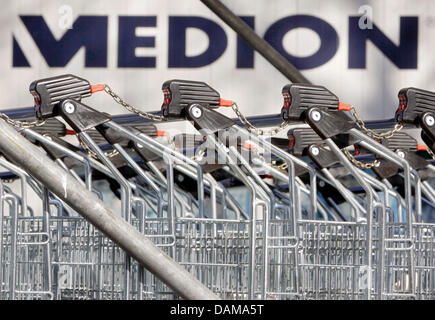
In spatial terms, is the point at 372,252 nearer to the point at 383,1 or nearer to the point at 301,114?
the point at 301,114

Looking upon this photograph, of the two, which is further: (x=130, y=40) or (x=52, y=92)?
(x=130, y=40)

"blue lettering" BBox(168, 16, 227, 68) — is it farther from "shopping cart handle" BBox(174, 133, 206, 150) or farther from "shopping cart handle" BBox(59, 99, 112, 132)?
"shopping cart handle" BBox(59, 99, 112, 132)

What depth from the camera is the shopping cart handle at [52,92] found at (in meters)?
5.21

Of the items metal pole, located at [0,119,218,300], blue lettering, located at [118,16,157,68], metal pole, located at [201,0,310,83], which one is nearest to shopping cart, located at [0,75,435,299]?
metal pole, located at [0,119,218,300]

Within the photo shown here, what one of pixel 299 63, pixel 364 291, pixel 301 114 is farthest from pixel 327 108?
pixel 299 63

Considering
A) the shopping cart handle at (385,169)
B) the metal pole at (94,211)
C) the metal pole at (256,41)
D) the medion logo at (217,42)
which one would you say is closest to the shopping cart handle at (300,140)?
the shopping cart handle at (385,169)

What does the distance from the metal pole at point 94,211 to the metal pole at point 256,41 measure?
518 cm

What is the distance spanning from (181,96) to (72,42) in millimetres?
4466

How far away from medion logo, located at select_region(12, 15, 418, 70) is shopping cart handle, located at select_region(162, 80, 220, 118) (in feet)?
13.5

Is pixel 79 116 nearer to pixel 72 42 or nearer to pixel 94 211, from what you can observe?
pixel 94 211

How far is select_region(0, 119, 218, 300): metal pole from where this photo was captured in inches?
162

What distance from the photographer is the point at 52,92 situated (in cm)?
Result: 526

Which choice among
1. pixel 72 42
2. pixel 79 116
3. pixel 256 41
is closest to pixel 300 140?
pixel 79 116

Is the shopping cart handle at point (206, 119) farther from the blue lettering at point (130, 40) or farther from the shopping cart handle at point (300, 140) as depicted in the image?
the blue lettering at point (130, 40)
